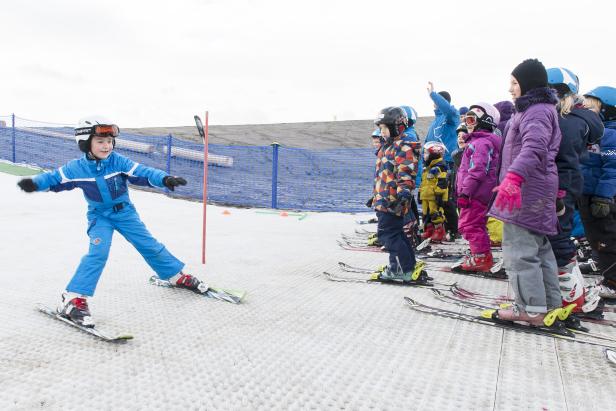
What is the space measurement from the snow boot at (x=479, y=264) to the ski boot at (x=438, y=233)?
1.66m

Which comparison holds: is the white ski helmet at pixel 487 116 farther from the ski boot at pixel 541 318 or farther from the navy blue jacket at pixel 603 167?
the ski boot at pixel 541 318

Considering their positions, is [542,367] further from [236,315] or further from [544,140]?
[236,315]

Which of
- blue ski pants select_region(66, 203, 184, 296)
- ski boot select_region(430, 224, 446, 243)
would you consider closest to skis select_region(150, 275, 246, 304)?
blue ski pants select_region(66, 203, 184, 296)

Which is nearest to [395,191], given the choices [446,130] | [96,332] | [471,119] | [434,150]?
[471,119]

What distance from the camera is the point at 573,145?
2.92 m

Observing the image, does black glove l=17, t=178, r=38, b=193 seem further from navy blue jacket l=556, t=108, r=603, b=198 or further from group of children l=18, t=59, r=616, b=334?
navy blue jacket l=556, t=108, r=603, b=198

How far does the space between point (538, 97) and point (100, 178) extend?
2.86 m

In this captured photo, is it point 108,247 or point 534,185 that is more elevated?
point 534,185

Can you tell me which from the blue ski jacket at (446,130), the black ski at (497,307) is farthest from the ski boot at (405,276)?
the blue ski jacket at (446,130)

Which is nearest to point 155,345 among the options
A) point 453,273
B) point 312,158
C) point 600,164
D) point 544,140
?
point 544,140

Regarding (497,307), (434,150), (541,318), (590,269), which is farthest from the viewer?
(434,150)

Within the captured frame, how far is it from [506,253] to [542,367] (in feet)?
2.44

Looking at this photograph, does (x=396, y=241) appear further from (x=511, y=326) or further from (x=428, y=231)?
(x=428, y=231)

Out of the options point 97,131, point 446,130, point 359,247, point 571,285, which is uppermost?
point 446,130
